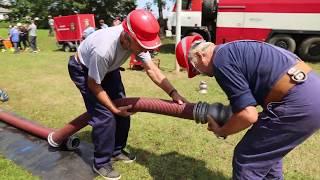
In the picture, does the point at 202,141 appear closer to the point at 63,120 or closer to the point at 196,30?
the point at 63,120

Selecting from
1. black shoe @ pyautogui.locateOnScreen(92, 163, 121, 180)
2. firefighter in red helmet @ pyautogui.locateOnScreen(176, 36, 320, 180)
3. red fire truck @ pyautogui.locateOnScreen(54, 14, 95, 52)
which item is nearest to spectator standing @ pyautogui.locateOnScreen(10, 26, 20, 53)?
red fire truck @ pyautogui.locateOnScreen(54, 14, 95, 52)

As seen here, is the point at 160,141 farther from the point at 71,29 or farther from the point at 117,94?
the point at 71,29

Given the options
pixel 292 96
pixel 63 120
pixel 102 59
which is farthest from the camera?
pixel 63 120

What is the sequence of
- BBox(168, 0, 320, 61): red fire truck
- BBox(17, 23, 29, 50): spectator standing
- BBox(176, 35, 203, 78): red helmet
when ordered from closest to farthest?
BBox(176, 35, 203, 78): red helmet
BBox(168, 0, 320, 61): red fire truck
BBox(17, 23, 29, 50): spectator standing

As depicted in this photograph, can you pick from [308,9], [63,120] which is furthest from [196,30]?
[63,120]

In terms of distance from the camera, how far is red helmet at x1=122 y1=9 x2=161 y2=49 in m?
3.37

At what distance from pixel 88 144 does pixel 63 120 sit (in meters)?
1.30

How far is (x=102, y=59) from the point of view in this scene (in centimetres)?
363

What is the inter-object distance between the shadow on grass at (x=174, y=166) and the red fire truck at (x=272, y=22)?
10686 mm

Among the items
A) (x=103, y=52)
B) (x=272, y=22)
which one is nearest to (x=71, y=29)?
(x=272, y=22)

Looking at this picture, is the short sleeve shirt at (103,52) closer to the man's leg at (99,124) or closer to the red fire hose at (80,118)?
the man's leg at (99,124)

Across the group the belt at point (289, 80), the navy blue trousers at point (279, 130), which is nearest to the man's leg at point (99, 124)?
the navy blue trousers at point (279, 130)

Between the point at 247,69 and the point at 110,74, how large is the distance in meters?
1.84

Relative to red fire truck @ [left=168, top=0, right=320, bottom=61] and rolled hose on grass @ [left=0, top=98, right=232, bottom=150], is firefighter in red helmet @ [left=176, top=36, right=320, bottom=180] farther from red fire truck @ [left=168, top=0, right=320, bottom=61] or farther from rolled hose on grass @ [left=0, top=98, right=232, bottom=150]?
red fire truck @ [left=168, top=0, right=320, bottom=61]
